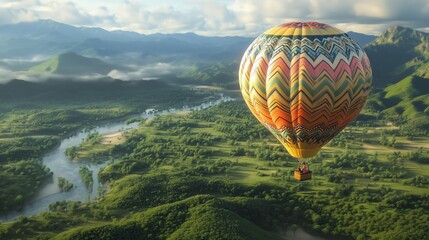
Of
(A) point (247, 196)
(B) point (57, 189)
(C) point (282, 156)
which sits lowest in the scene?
(A) point (247, 196)

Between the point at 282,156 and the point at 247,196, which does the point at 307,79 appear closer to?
the point at 247,196

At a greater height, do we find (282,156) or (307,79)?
(307,79)

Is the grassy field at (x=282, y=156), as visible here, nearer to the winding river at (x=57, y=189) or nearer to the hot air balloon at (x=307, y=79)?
the winding river at (x=57, y=189)

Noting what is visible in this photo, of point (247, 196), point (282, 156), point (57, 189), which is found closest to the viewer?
point (247, 196)

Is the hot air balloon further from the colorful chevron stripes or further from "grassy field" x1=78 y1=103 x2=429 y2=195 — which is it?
"grassy field" x1=78 y1=103 x2=429 y2=195

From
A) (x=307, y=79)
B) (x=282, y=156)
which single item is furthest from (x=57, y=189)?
(x=307, y=79)

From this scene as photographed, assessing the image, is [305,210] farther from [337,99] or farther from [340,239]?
[337,99]

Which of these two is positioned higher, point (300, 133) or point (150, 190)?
point (300, 133)

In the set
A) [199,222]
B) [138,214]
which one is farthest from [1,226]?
[199,222]

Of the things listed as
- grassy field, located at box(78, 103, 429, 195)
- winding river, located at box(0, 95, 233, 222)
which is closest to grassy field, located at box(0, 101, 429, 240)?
grassy field, located at box(78, 103, 429, 195)
